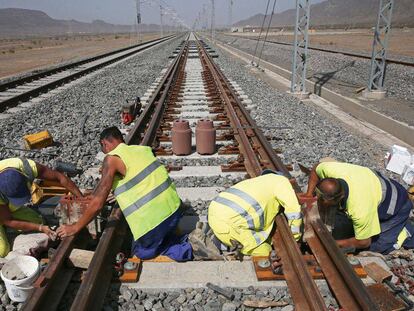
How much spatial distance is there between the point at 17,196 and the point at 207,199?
2.21 metres

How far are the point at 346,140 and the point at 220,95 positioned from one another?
484cm

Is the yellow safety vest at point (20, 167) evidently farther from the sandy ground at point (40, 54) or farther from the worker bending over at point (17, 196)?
the sandy ground at point (40, 54)

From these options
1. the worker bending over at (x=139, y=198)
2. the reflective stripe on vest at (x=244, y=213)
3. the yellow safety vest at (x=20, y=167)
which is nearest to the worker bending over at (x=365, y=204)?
the reflective stripe on vest at (x=244, y=213)

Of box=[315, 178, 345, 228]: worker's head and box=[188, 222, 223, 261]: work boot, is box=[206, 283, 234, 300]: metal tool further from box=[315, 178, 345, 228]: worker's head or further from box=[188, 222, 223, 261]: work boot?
box=[315, 178, 345, 228]: worker's head

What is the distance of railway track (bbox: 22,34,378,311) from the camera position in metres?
3.09

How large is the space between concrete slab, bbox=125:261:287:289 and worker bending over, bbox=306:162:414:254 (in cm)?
95

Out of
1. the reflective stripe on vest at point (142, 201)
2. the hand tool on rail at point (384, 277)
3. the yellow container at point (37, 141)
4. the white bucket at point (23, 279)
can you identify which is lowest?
the hand tool on rail at point (384, 277)

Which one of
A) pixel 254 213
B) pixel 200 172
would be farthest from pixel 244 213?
pixel 200 172

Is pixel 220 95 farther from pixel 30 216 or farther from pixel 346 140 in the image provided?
pixel 30 216

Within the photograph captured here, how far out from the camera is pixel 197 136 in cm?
650

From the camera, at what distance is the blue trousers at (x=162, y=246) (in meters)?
3.74

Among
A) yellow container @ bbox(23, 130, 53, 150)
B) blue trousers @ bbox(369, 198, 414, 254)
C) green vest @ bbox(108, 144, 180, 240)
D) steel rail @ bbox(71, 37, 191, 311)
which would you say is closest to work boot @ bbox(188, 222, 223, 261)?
green vest @ bbox(108, 144, 180, 240)

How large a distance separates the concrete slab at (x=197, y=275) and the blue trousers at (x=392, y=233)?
1239mm

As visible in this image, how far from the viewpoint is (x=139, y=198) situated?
12.1 feet
